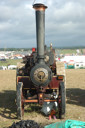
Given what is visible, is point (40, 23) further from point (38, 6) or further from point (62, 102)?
point (62, 102)

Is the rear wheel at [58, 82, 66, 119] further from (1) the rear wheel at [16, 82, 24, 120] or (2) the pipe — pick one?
(2) the pipe

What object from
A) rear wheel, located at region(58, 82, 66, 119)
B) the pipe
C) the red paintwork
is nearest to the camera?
the pipe

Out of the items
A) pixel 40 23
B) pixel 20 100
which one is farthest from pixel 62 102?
pixel 40 23

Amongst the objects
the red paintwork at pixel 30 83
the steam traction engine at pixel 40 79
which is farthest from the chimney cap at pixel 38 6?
the red paintwork at pixel 30 83

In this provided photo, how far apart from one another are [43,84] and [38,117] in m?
1.02

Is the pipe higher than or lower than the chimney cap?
lower

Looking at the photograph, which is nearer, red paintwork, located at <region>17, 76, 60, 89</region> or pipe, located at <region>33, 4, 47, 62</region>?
pipe, located at <region>33, 4, 47, 62</region>

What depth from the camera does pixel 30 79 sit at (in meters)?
5.29

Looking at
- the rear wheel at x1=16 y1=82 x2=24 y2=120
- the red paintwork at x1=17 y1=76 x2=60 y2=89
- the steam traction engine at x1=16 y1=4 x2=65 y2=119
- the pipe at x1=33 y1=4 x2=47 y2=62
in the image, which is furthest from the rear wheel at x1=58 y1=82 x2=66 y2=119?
the pipe at x1=33 y1=4 x2=47 y2=62

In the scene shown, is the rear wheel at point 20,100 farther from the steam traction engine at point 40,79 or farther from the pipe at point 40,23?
the pipe at point 40,23

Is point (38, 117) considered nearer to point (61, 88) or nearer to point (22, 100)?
point (22, 100)

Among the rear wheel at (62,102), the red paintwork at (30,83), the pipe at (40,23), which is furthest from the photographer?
the red paintwork at (30,83)

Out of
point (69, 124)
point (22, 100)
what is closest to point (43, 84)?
point (22, 100)

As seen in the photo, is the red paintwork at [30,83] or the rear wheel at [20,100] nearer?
the rear wheel at [20,100]
